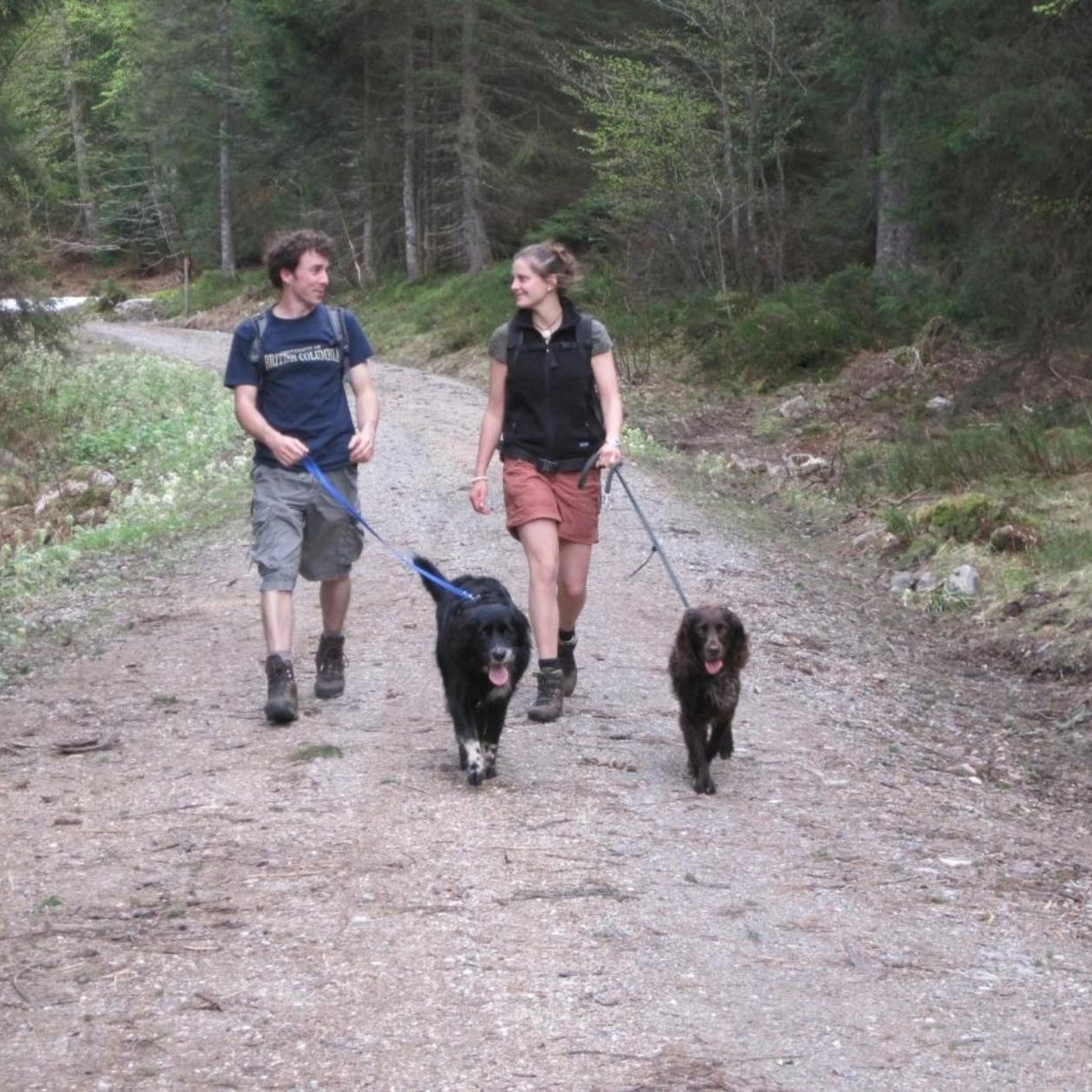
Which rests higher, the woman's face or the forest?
the forest

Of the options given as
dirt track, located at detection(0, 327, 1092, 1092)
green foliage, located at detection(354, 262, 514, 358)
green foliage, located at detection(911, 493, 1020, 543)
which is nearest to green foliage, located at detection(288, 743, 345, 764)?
dirt track, located at detection(0, 327, 1092, 1092)

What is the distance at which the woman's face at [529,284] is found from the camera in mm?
6982

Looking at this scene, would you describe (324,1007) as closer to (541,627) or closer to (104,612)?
(541,627)

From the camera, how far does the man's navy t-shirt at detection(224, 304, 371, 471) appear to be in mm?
7363

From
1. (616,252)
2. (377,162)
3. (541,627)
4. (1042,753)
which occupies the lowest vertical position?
(1042,753)

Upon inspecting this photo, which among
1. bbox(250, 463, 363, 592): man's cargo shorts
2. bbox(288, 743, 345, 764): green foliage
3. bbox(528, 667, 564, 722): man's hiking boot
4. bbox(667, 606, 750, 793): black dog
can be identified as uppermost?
bbox(250, 463, 363, 592): man's cargo shorts

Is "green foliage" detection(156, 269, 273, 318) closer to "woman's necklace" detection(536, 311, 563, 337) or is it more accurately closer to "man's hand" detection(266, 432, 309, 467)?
"man's hand" detection(266, 432, 309, 467)

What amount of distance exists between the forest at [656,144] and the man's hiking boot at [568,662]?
339 inches

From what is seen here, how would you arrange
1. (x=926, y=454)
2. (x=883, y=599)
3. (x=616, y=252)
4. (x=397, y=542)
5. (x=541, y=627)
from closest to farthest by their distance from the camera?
(x=541, y=627), (x=883, y=599), (x=397, y=542), (x=926, y=454), (x=616, y=252)

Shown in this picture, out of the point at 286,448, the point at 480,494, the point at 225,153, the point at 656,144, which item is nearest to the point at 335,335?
the point at 286,448

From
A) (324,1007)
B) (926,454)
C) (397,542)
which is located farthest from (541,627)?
(926,454)

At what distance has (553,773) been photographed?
681 cm

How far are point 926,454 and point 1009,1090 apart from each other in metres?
12.0

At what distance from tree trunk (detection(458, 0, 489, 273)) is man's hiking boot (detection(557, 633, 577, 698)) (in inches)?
1221
